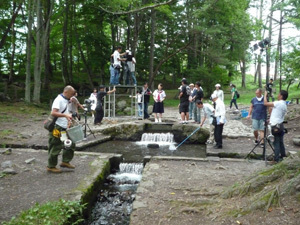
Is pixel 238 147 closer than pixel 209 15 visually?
Yes

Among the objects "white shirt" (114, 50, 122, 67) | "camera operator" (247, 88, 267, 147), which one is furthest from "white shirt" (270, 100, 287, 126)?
"white shirt" (114, 50, 122, 67)

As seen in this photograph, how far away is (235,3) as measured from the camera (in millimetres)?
14930

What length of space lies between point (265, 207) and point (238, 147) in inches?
209

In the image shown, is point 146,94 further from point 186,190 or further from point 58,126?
point 186,190

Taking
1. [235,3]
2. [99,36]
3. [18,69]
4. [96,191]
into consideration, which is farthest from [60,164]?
[18,69]

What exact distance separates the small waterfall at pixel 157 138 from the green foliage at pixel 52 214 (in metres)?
7.32

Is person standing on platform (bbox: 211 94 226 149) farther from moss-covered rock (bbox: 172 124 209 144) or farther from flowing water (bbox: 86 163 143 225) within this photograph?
flowing water (bbox: 86 163 143 225)

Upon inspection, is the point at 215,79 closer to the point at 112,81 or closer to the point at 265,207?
the point at 112,81

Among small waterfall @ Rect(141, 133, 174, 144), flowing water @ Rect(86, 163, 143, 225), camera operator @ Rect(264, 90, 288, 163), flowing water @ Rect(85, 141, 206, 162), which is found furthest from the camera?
small waterfall @ Rect(141, 133, 174, 144)

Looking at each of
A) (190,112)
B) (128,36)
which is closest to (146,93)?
(190,112)

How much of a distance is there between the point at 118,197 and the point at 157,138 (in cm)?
593

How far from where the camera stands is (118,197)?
18.4 ft

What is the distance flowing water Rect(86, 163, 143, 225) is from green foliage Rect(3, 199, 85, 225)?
2.27 feet

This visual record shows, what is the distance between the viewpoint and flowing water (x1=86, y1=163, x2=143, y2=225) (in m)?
4.70
